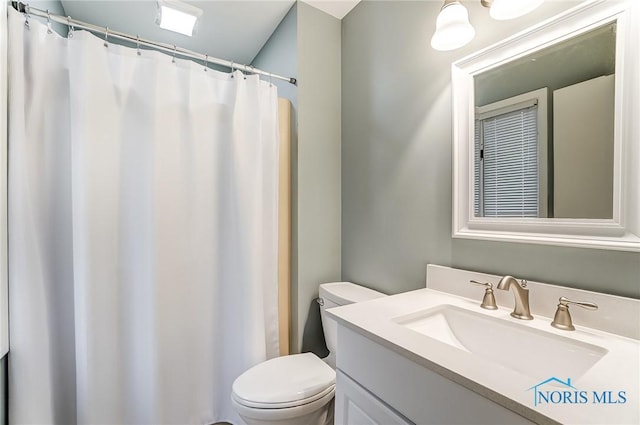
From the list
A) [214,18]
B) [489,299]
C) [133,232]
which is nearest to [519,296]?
[489,299]

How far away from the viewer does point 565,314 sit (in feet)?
2.49

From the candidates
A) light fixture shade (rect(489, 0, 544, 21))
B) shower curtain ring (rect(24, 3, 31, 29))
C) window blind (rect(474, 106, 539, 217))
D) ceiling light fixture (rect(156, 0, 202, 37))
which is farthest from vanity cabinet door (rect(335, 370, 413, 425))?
ceiling light fixture (rect(156, 0, 202, 37))

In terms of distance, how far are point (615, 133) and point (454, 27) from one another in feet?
1.95

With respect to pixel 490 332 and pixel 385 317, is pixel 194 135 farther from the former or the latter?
pixel 490 332

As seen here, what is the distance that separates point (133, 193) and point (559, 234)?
1.61 metres

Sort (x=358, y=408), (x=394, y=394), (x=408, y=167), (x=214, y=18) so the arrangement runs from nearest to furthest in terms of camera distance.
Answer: (x=394, y=394) < (x=358, y=408) < (x=408, y=167) < (x=214, y=18)

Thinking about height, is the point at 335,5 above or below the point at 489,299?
above

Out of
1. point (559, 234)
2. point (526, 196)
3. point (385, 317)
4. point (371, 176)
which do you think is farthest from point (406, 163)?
point (385, 317)

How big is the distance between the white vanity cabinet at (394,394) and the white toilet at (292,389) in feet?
Answer: 0.99

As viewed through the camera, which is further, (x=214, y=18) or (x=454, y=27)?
(x=214, y=18)

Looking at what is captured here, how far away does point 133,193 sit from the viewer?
1199 millimetres

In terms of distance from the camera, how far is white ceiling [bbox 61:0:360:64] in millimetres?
1621

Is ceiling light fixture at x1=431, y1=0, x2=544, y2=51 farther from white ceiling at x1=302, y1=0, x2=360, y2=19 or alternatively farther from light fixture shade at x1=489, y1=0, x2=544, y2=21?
white ceiling at x1=302, y1=0, x2=360, y2=19

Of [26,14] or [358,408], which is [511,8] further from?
[26,14]
